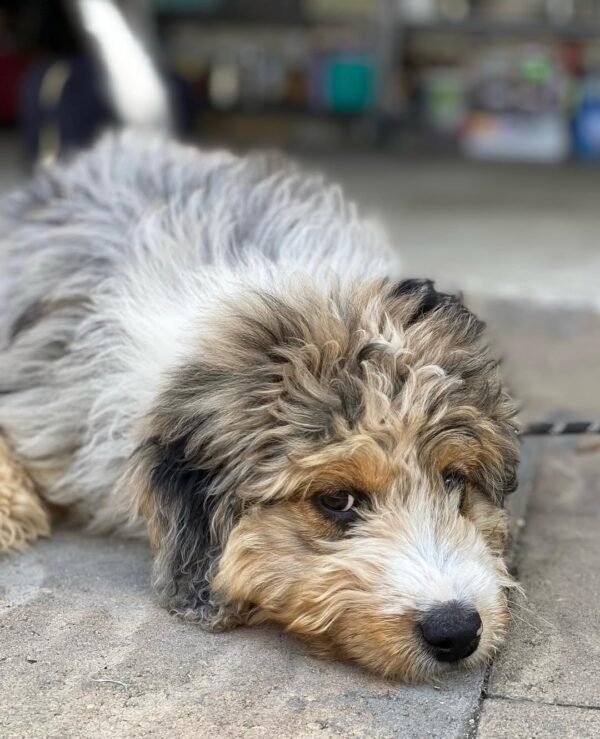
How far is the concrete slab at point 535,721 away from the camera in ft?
9.61

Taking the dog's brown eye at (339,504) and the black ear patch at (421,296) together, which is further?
the black ear patch at (421,296)

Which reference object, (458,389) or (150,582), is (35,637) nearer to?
(150,582)

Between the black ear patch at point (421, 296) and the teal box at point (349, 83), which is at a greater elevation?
the black ear patch at point (421, 296)

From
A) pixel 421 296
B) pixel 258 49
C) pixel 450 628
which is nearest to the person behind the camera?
pixel 450 628

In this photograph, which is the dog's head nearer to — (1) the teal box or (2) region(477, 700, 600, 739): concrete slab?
(2) region(477, 700, 600, 739): concrete slab

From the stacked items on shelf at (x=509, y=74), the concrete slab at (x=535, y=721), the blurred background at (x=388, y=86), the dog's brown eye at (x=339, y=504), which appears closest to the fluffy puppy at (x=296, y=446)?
the dog's brown eye at (x=339, y=504)

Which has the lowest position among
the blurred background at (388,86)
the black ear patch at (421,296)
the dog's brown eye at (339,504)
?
the blurred background at (388,86)

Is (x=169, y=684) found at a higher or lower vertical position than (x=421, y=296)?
lower

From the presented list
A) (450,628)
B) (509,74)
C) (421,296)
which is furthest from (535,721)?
(509,74)

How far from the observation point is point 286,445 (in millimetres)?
3223

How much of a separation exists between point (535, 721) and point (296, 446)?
93 cm

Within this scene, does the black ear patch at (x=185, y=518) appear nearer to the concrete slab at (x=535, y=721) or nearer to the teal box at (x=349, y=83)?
the concrete slab at (x=535, y=721)

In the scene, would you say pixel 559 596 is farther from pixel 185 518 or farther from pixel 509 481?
pixel 185 518

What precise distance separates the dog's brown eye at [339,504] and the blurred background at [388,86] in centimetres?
627
